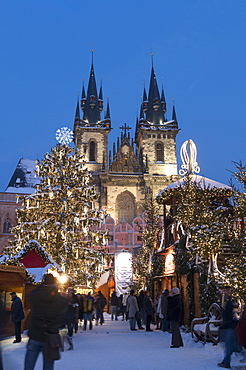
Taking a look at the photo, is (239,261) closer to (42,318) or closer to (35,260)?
(42,318)

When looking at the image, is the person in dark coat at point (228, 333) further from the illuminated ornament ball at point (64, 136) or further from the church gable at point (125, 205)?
the church gable at point (125, 205)

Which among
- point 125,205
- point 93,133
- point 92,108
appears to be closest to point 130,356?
point 125,205

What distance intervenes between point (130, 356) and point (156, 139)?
5244cm

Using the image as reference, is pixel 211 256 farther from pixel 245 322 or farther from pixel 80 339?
pixel 245 322

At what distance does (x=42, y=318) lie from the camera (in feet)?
17.7

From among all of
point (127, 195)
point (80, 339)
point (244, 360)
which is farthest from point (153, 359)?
point (127, 195)

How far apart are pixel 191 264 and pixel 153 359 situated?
587cm

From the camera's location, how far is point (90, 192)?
2208 cm

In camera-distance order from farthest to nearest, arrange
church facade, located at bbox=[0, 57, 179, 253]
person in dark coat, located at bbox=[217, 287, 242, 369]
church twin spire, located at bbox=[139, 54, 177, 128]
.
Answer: church twin spire, located at bbox=[139, 54, 177, 128] < church facade, located at bbox=[0, 57, 179, 253] < person in dark coat, located at bbox=[217, 287, 242, 369]

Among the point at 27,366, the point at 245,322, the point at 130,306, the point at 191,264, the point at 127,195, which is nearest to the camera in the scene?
the point at 245,322

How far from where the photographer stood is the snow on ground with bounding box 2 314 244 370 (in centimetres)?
751

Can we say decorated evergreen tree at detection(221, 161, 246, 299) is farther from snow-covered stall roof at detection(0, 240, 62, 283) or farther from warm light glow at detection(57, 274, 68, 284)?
warm light glow at detection(57, 274, 68, 284)

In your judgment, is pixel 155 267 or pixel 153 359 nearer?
pixel 153 359

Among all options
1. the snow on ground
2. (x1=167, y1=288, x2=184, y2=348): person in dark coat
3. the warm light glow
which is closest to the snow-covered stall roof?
the warm light glow
